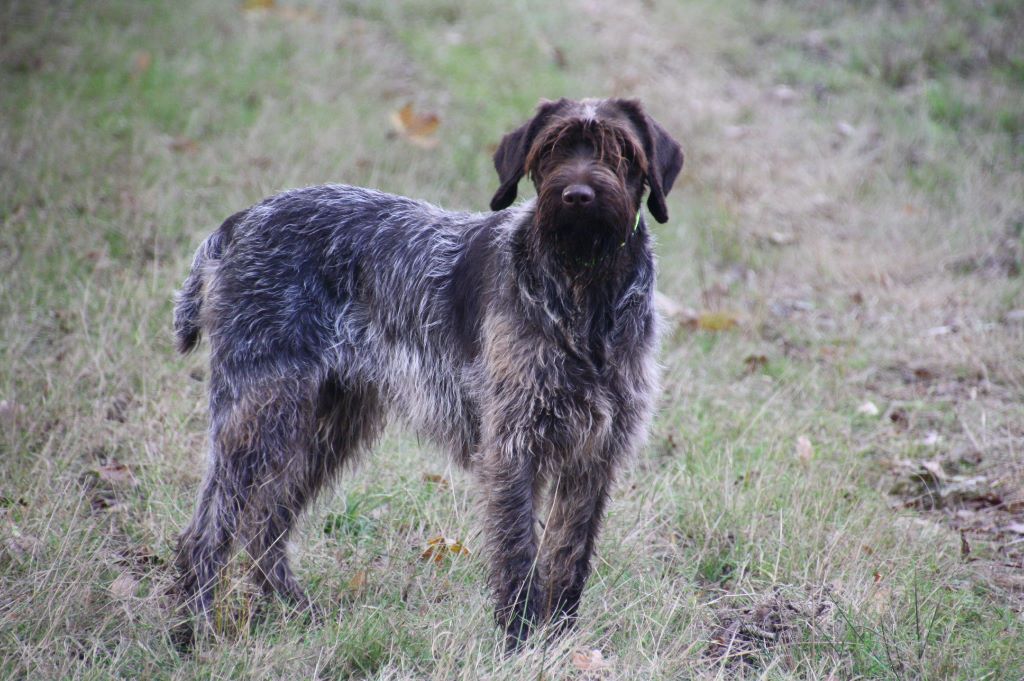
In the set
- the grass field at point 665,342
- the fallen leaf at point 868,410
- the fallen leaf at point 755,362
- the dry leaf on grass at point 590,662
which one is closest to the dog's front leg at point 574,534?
the grass field at point 665,342

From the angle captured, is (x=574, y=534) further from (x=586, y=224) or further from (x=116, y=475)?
(x=116, y=475)

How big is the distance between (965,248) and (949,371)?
2603 mm

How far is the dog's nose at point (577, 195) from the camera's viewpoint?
390cm

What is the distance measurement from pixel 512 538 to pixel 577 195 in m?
1.45

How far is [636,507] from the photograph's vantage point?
17.3 ft

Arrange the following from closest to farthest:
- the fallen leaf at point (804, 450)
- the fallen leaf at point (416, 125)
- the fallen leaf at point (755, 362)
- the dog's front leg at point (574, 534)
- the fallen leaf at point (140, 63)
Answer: the dog's front leg at point (574, 534) → the fallen leaf at point (804, 450) → the fallen leaf at point (755, 362) → the fallen leaf at point (416, 125) → the fallen leaf at point (140, 63)

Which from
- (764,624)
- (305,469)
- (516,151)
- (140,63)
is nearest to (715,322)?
(764,624)

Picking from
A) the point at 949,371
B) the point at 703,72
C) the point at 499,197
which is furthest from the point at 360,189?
the point at 703,72

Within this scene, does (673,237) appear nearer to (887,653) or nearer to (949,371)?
(949,371)

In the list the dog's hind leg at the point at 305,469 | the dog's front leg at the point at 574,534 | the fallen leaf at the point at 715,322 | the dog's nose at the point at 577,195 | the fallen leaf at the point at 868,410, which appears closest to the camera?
the dog's nose at the point at 577,195

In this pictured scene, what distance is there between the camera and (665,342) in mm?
7355

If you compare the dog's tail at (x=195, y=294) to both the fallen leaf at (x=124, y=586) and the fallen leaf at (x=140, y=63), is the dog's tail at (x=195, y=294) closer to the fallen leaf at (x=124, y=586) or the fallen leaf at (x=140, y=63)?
the fallen leaf at (x=124, y=586)

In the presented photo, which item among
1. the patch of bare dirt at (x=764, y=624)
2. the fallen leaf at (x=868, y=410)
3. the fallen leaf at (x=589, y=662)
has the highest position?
the fallen leaf at (x=589, y=662)

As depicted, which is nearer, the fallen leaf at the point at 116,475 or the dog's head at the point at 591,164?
the dog's head at the point at 591,164
